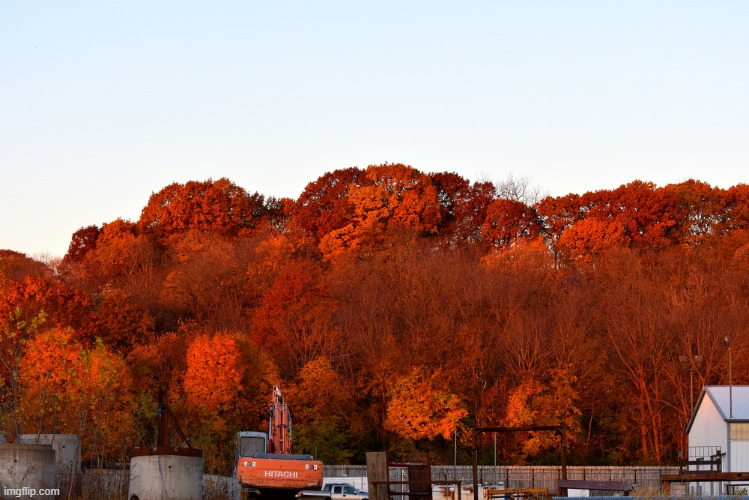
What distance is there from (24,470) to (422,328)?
5052cm

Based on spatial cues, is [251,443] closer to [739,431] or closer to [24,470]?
[739,431]

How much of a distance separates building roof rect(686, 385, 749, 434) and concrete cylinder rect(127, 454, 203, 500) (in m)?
34.4

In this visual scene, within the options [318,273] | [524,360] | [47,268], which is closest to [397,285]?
[318,273]

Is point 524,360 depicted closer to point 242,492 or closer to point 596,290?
point 596,290

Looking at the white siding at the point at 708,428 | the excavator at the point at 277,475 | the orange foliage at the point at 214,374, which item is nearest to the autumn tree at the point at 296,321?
the orange foliage at the point at 214,374

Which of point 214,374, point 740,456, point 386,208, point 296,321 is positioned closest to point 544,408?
point 740,456

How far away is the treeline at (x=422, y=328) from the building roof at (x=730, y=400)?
11248 mm

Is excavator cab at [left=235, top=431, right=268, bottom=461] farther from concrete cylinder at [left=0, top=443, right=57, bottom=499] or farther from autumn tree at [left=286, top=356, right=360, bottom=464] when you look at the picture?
concrete cylinder at [left=0, top=443, right=57, bottom=499]

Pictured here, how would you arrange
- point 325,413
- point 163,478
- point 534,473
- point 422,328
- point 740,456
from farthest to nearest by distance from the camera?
point 422,328, point 325,413, point 534,473, point 740,456, point 163,478

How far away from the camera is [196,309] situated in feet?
283

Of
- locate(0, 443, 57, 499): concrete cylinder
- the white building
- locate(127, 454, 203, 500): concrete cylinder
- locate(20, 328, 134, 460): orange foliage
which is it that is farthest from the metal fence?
locate(0, 443, 57, 499): concrete cylinder

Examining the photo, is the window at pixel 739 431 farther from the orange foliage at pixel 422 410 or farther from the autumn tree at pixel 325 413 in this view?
the autumn tree at pixel 325 413

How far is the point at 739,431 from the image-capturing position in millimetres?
53469

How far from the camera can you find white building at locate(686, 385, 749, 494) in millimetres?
53156
